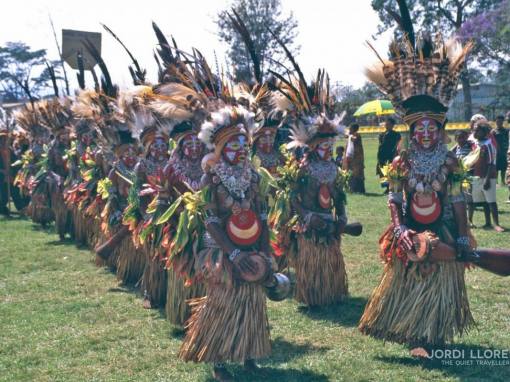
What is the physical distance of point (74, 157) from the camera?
11.3 meters

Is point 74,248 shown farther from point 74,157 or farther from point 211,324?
point 211,324

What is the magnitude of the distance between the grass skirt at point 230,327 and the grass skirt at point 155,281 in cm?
216

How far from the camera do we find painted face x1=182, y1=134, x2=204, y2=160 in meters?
6.29

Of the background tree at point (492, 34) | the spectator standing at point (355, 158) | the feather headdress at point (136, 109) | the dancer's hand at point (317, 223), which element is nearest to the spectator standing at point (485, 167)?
the dancer's hand at point (317, 223)

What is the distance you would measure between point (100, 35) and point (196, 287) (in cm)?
925

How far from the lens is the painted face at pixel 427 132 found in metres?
5.25

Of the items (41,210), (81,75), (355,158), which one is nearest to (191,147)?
(81,75)

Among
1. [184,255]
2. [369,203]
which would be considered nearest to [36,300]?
[184,255]

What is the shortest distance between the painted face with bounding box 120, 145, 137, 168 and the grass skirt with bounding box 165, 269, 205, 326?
2.47 m

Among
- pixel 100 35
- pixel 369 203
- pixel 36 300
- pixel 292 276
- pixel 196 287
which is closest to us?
pixel 196 287

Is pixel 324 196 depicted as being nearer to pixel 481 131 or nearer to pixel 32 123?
pixel 481 131

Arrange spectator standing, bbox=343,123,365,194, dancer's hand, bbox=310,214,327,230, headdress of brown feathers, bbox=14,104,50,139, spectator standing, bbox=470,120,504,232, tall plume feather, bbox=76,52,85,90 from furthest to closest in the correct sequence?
spectator standing, bbox=343,123,365,194 < headdress of brown feathers, bbox=14,104,50,139 < spectator standing, bbox=470,120,504,232 < tall plume feather, bbox=76,52,85,90 < dancer's hand, bbox=310,214,327,230

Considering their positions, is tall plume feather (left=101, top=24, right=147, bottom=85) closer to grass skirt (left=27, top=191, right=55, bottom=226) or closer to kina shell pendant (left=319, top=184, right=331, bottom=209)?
kina shell pendant (left=319, top=184, right=331, bottom=209)

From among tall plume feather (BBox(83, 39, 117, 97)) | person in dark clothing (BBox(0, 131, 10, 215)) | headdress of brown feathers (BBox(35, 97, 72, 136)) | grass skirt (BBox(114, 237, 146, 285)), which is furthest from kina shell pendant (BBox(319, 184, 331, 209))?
person in dark clothing (BBox(0, 131, 10, 215))
